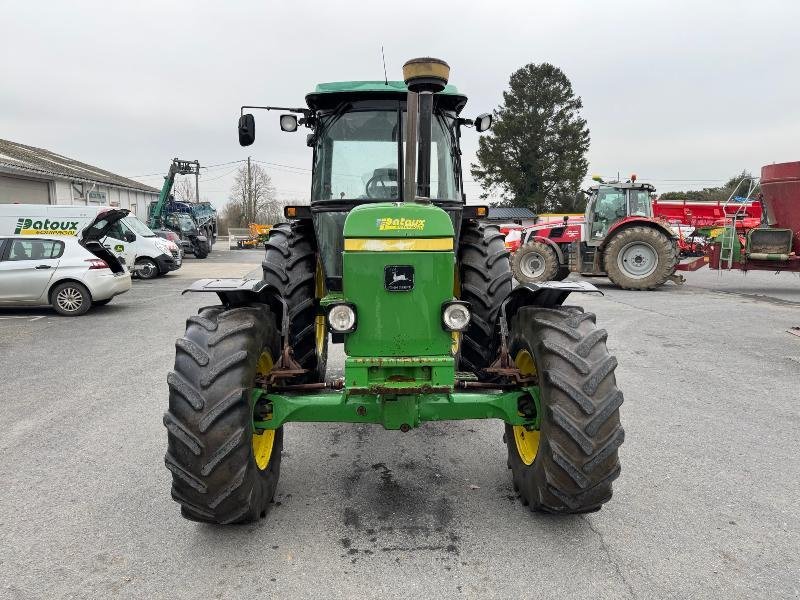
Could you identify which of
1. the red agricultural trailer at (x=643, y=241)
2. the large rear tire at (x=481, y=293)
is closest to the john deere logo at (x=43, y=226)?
the red agricultural trailer at (x=643, y=241)

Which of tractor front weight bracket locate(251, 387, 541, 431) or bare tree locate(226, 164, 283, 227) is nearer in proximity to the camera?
tractor front weight bracket locate(251, 387, 541, 431)

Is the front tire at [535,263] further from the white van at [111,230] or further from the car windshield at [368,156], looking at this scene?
the car windshield at [368,156]

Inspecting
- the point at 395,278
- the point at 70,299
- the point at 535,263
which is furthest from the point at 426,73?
the point at 535,263

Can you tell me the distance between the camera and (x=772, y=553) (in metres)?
2.99

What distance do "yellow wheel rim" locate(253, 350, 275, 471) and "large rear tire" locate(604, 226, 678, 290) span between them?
12523 millimetres

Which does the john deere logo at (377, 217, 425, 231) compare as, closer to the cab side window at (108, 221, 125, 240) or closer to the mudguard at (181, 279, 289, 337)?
the mudguard at (181, 279, 289, 337)

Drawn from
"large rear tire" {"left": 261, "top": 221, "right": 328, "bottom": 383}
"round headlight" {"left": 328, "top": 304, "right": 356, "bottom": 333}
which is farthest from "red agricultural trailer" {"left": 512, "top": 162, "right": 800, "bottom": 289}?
"round headlight" {"left": 328, "top": 304, "right": 356, "bottom": 333}

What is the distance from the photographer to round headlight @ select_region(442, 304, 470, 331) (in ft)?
10.2

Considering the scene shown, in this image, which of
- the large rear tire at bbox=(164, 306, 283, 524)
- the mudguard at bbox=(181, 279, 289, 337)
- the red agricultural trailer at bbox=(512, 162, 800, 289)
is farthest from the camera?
the red agricultural trailer at bbox=(512, 162, 800, 289)

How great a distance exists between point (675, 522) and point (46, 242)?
11284 millimetres

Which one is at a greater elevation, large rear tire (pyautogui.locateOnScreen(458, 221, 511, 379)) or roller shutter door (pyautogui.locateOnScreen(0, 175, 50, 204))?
roller shutter door (pyautogui.locateOnScreen(0, 175, 50, 204))

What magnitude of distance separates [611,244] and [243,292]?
12582 mm

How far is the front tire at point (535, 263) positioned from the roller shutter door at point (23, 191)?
60.9 ft

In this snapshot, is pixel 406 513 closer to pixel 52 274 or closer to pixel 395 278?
pixel 395 278
